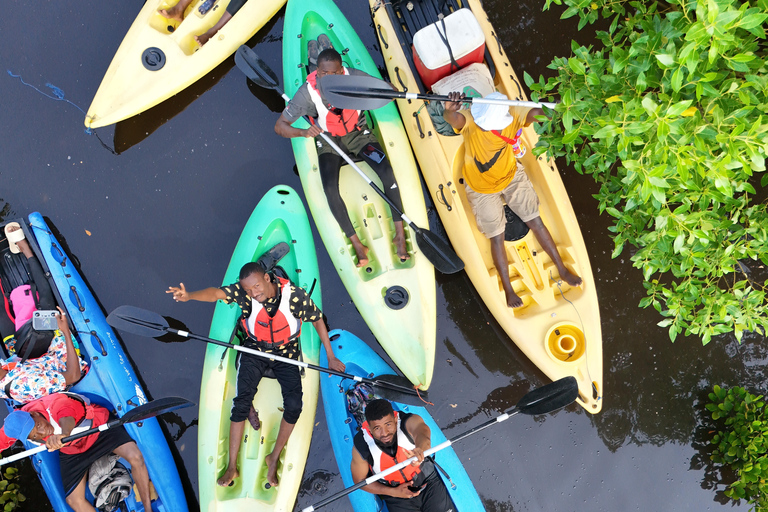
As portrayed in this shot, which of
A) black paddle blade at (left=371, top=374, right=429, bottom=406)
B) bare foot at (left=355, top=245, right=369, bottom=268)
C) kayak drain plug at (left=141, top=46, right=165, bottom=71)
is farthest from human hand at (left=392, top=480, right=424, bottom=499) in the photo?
kayak drain plug at (left=141, top=46, right=165, bottom=71)

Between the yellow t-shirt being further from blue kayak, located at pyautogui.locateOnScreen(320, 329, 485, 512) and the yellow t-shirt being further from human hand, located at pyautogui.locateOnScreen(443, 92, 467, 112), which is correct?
blue kayak, located at pyautogui.locateOnScreen(320, 329, 485, 512)

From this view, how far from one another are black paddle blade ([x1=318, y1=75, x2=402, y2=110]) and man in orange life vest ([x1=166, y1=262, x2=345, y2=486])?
3.78 feet

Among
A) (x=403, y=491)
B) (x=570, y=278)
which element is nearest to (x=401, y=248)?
(x=570, y=278)

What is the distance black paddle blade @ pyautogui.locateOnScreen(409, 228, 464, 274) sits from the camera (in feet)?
11.4

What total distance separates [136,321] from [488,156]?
2.58 m

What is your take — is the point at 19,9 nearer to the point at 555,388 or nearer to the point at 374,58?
the point at 374,58

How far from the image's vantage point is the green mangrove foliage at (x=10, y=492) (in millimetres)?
3787

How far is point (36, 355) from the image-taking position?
131 inches

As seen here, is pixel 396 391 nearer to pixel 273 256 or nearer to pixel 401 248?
pixel 401 248

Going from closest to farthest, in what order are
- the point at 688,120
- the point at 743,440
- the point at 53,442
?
1. the point at 688,120
2. the point at 53,442
3. the point at 743,440

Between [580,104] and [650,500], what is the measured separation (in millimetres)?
3792

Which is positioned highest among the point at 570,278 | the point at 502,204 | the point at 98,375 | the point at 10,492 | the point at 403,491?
the point at 98,375

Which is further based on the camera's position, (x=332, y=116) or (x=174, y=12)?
(x=174, y=12)

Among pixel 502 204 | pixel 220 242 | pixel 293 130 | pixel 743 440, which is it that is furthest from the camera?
pixel 220 242
